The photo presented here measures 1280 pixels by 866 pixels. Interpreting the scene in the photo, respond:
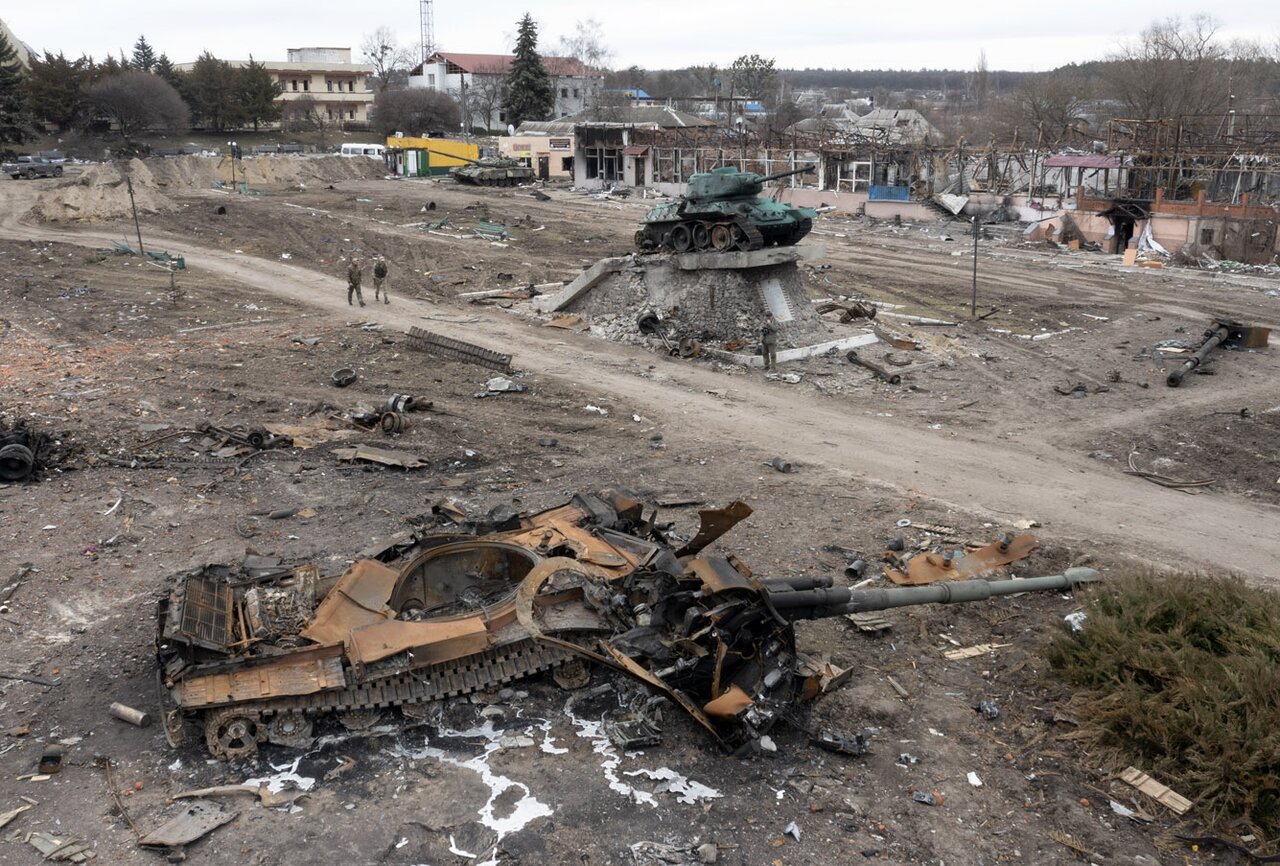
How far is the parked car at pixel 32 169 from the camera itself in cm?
4378

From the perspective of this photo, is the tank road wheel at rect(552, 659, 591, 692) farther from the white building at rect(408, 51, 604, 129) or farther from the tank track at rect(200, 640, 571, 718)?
the white building at rect(408, 51, 604, 129)

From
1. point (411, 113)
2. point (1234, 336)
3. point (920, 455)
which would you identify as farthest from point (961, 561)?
point (411, 113)

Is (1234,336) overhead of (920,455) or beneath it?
overhead

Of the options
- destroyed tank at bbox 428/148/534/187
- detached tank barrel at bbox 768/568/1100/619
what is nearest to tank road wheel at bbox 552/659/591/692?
detached tank barrel at bbox 768/568/1100/619

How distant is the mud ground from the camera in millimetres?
6684

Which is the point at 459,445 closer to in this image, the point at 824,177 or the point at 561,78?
the point at 824,177

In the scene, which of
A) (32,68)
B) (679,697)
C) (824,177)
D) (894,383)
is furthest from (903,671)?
(32,68)

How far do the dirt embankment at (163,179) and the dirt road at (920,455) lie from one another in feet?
65.1

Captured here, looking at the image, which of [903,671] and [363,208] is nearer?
[903,671]

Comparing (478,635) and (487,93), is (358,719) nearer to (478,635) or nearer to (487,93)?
(478,635)

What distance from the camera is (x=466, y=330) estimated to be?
71.6ft

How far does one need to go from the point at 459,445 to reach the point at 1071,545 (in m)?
8.17

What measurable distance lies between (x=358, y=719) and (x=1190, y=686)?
6.01 meters

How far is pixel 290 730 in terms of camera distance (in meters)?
7.28
